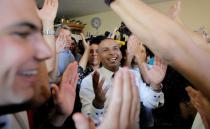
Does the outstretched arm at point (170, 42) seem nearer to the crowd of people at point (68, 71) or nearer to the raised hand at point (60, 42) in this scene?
the crowd of people at point (68, 71)

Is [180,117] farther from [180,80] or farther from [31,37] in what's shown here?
[31,37]

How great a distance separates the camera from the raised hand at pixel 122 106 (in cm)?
50

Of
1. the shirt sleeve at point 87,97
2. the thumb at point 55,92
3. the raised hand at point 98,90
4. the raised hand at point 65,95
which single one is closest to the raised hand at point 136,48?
the shirt sleeve at point 87,97

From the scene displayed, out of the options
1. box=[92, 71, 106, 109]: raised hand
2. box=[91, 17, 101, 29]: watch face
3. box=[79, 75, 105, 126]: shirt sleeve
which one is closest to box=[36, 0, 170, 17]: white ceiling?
box=[91, 17, 101, 29]: watch face

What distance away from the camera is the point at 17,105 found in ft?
1.84

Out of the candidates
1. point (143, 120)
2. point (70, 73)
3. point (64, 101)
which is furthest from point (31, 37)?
point (143, 120)

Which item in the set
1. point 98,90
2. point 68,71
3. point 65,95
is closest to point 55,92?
point 65,95

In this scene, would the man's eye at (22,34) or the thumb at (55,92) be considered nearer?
the man's eye at (22,34)

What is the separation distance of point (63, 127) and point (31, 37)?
331mm

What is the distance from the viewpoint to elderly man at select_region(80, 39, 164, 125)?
1711 millimetres

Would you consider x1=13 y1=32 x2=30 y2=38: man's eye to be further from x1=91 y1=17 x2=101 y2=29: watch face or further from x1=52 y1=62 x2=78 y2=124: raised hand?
x1=91 y1=17 x2=101 y2=29: watch face

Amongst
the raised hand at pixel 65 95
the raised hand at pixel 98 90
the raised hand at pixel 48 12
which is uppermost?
the raised hand at pixel 48 12

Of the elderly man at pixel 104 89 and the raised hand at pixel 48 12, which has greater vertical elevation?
the raised hand at pixel 48 12

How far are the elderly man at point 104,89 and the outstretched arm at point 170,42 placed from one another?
68cm
